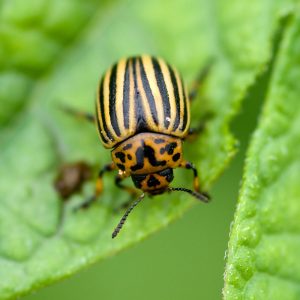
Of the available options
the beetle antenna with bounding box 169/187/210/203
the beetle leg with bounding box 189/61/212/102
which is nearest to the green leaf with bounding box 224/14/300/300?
the beetle antenna with bounding box 169/187/210/203

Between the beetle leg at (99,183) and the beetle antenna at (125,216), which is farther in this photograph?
the beetle leg at (99,183)

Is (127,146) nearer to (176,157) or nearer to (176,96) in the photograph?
(176,157)

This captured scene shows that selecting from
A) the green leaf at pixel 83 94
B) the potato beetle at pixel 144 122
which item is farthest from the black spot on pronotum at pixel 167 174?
the green leaf at pixel 83 94

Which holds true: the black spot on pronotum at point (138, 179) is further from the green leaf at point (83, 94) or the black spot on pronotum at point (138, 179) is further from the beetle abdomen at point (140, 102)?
the beetle abdomen at point (140, 102)

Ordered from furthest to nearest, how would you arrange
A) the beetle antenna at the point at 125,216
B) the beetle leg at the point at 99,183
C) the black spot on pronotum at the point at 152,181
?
the beetle leg at the point at 99,183
the black spot on pronotum at the point at 152,181
the beetle antenna at the point at 125,216

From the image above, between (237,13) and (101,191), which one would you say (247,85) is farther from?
(101,191)

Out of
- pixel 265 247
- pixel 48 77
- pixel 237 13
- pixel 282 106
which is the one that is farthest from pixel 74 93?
pixel 265 247

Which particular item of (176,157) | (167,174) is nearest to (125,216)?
(167,174)
